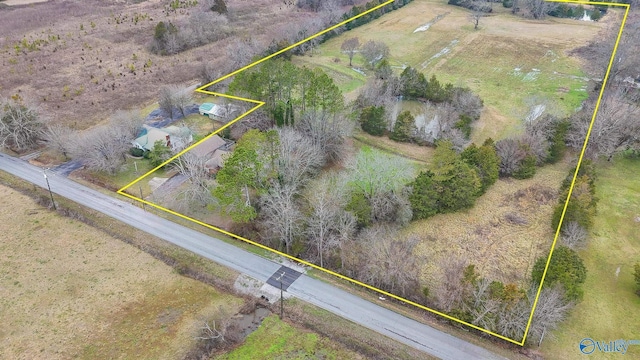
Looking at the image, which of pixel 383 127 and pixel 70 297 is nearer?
pixel 70 297

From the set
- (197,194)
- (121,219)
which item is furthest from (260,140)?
(121,219)

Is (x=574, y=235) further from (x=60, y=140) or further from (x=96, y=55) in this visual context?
(x=96, y=55)

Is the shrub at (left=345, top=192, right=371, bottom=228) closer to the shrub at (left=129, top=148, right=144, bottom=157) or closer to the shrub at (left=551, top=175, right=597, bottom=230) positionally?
the shrub at (left=551, top=175, right=597, bottom=230)

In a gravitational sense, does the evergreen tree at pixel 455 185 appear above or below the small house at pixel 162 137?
below

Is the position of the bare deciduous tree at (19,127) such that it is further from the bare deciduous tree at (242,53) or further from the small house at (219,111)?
the bare deciduous tree at (242,53)

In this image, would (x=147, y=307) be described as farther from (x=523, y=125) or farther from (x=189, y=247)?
(x=523, y=125)

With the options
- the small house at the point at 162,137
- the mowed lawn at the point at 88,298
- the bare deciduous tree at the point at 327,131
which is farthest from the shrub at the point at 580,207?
the small house at the point at 162,137
